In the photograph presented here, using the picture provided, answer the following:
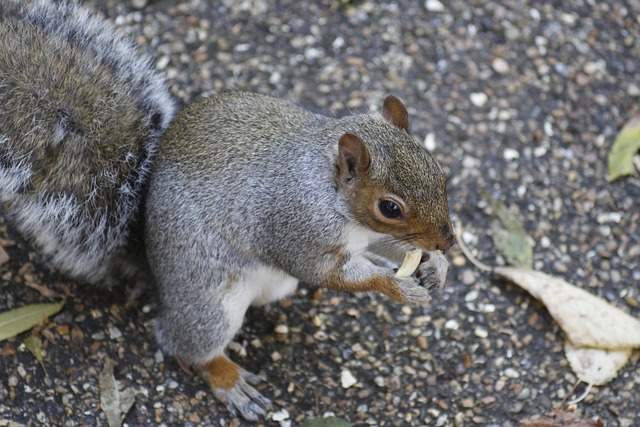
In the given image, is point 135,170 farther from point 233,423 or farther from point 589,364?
point 589,364

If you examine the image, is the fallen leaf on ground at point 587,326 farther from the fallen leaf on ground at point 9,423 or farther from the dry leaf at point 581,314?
the fallen leaf on ground at point 9,423

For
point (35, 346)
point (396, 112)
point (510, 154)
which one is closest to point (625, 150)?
point (510, 154)

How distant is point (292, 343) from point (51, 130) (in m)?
1.09

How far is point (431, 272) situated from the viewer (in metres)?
2.90

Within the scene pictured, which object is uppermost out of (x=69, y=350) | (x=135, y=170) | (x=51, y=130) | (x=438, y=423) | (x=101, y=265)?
(x=51, y=130)

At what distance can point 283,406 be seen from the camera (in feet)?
10.1

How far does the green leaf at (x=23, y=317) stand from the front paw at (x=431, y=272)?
1161mm

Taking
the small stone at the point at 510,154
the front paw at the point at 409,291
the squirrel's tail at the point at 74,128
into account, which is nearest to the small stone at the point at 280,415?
the front paw at the point at 409,291

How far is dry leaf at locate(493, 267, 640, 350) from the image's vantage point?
10.4ft

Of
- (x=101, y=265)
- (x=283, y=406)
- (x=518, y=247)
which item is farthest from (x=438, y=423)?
(x=101, y=265)

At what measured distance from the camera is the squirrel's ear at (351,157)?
253 centimetres

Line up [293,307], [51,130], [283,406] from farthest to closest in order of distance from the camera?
1. [293,307]
2. [283,406]
3. [51,130]

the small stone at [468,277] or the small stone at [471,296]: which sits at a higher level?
the small stone at [468,277]

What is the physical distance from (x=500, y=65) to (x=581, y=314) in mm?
1194
